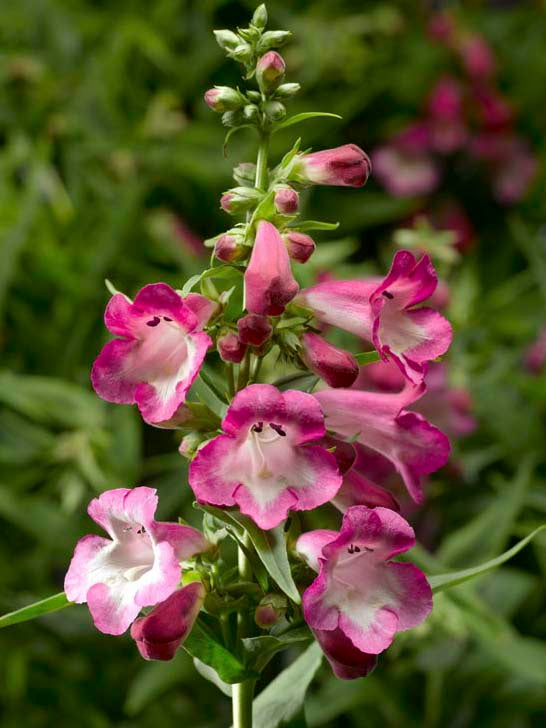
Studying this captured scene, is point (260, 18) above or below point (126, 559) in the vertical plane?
above

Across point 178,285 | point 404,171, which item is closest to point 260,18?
point 178,285

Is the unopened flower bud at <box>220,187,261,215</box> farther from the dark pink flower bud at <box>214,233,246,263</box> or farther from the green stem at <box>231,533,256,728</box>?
the green stem at <box>231,533,256,728</box>

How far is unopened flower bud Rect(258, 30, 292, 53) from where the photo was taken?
524mm

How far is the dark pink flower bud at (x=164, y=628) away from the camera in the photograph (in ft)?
1.57

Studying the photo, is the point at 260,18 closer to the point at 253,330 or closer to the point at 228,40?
the point at 228,40

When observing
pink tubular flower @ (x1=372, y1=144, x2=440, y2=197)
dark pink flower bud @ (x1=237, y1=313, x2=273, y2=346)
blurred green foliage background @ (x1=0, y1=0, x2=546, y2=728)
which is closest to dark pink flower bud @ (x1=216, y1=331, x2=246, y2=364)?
dark pink flower bud @ (x1=237, y1=313, x2=273, y2=346)

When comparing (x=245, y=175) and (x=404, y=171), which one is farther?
(x=404, y=171)

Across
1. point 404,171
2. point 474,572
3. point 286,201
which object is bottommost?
point 404,171

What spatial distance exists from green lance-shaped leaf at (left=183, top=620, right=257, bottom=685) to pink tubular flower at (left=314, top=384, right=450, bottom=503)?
0.38 feet

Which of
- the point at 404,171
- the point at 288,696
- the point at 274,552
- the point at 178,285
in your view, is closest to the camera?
the point at 274,552

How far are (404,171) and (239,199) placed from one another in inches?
54.5

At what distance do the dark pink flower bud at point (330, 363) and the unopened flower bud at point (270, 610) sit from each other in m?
0.10

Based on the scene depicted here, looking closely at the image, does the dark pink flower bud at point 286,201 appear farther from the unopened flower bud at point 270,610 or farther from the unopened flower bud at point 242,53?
the unopened flower bud at point 270,610

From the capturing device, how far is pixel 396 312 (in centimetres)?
52
